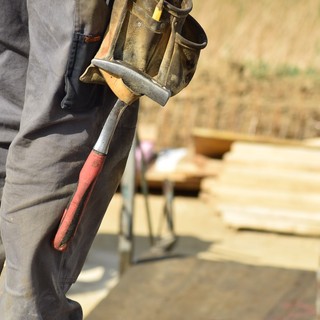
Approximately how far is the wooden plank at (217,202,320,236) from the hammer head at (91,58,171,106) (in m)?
6.22

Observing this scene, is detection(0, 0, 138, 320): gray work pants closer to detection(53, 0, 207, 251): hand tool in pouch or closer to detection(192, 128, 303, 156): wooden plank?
detection(53, 0, 207, 251): hand tool in pouch

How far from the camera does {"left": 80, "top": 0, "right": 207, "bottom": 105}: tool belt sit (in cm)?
256

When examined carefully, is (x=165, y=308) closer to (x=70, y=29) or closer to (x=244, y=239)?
(x=70, y=29)

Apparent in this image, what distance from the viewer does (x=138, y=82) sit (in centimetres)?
256

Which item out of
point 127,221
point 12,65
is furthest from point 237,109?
point 12,65

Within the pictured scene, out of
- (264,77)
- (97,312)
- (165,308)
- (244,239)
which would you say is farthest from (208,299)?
(264,77)

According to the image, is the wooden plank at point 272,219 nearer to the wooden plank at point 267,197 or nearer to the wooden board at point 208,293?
the wooden plank at point 267,197

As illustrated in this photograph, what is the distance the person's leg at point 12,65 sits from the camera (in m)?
2.68

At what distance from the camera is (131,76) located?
2557 millimetres

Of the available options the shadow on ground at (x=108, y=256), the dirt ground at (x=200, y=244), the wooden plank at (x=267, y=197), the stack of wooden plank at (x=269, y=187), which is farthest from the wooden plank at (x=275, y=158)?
the shadow on ground at (x=108, y=256)

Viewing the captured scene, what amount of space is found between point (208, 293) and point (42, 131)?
256cm

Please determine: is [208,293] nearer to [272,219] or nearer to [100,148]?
[100,148]

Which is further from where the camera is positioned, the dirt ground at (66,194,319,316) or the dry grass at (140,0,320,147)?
the dry grass at (140,0,320,147)

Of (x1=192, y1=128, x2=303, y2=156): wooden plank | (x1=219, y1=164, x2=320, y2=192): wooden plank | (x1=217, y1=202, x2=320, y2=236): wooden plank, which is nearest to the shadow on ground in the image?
(x1=217, y1=202, x2=320, y2=236): wooden plank
